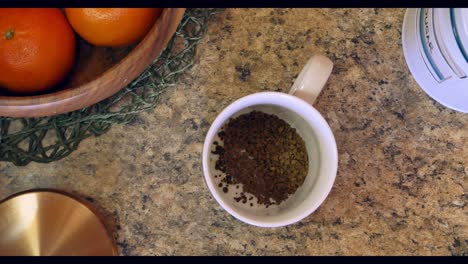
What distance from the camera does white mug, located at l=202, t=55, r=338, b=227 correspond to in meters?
0.58

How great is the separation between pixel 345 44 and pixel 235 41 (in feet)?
0.44

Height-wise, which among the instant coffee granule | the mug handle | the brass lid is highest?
the mug handle

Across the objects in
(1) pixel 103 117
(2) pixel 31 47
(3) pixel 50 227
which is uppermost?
(2) pixel 31 47

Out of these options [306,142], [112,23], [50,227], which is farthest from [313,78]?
[50,227]

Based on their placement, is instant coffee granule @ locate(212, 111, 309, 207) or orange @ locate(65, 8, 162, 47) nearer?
orange @ locate(65, 8, 162, 47)

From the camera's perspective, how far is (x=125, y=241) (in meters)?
0.66

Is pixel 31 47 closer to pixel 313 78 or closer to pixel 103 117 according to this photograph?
pixel 103 117

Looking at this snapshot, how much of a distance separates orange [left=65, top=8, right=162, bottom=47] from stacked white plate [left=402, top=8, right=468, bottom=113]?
0.28m

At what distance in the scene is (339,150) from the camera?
0.67 m

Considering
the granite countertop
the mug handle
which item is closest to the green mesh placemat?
the granite countertop

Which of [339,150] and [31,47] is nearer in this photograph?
[31,47]

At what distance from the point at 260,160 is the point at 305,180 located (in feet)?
0.19

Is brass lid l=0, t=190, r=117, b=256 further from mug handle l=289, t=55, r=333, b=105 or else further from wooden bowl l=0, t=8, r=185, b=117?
mug handle l=289, t=55, r=333, b=105

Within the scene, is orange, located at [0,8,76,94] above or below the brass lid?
above
